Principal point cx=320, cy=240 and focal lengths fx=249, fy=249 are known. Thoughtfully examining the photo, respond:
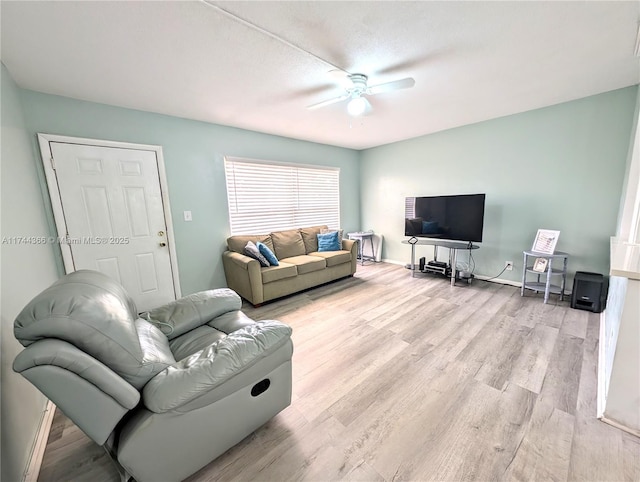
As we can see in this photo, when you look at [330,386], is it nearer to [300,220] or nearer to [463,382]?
[463,382]

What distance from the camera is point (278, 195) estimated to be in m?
4.08

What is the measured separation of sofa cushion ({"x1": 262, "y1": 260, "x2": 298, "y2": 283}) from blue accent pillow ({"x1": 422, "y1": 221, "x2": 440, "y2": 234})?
2139 mm

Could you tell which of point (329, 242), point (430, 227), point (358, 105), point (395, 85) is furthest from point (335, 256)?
point (395, 85)

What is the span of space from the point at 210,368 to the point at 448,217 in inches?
141

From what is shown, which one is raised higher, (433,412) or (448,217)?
(448,217)

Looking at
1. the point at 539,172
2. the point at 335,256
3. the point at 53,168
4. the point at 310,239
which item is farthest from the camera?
the point at 310,239

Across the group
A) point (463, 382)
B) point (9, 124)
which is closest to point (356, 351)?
point (463, 382)

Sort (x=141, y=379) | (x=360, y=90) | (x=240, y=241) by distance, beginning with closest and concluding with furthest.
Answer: (x=141, y=379) < (x=360, y=90) < (x=240, y=241)

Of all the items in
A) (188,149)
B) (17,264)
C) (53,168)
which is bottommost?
(17,264)

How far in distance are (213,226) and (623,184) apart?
4718mm

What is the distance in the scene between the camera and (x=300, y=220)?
4.46 m

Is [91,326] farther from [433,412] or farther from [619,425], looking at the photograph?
[619,425]

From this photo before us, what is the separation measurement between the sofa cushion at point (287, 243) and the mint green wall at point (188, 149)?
2.38 ft

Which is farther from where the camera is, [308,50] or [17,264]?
[308,50]
